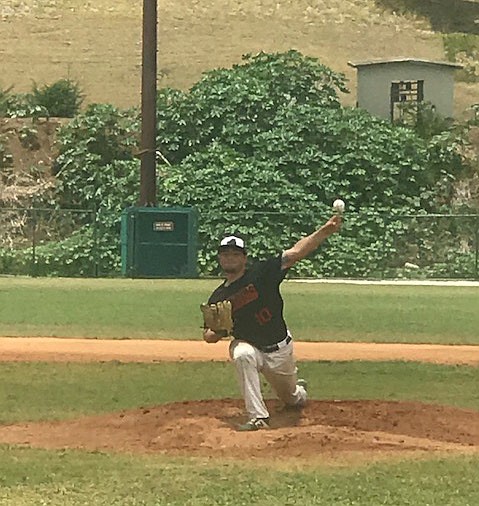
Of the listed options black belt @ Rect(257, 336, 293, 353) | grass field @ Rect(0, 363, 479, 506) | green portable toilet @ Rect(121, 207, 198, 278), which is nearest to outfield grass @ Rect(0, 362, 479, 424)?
grass field @ Rect(0, 363, 479, 506)

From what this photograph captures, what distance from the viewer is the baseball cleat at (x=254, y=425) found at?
29.2ft

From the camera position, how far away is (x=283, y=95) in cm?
4328

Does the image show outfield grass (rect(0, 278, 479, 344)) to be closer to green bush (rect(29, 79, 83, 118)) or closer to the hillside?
green bush (rect(29, 79, 83, 118))

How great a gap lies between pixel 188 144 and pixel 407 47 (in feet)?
126

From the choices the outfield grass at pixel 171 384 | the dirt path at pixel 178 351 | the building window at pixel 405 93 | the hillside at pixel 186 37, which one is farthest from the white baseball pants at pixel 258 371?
the hillside at pixel 186 37

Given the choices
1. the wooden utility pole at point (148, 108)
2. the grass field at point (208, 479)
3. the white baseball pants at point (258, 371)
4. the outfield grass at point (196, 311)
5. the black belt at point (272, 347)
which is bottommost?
the outfield grass at point (196, 311)

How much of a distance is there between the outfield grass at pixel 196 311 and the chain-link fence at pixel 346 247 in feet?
16.1

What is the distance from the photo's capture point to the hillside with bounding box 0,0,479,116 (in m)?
66.9

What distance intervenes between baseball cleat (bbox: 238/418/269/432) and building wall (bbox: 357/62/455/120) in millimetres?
43126

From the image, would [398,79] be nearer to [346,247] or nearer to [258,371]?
[346,247]

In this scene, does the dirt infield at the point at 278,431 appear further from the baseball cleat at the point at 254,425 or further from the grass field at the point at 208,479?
the grass field at the point at 208,479

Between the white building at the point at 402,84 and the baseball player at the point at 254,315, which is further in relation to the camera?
the white building at the point at 402,84

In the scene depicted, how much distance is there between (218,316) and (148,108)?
1040 inches

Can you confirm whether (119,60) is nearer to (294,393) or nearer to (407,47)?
(407,47)
